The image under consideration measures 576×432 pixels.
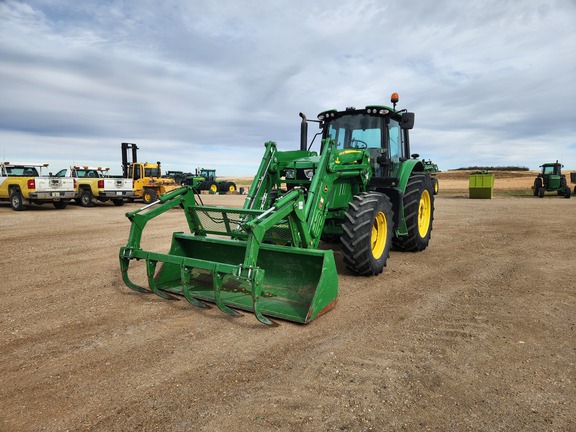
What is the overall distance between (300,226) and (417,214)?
311 cm

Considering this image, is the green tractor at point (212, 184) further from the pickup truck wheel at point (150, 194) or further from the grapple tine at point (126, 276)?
the grapple tine at point (126, 276)

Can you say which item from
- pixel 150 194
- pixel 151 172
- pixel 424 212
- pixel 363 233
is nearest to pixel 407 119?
pixel 424 212

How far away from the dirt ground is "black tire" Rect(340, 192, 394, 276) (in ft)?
0.83

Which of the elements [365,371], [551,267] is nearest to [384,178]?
[551,267]

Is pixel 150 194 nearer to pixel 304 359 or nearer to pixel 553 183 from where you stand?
pixel 304 359

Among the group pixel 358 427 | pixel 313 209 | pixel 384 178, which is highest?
pixel 384 178

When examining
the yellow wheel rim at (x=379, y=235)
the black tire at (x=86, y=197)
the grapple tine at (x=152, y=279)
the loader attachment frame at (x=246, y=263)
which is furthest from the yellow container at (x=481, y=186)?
the grapple tine at (x=152, y=279)

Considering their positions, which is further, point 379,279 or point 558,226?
point 558,226

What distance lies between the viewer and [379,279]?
5691mm

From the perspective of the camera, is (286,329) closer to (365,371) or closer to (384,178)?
(365,371)

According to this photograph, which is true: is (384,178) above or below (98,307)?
above

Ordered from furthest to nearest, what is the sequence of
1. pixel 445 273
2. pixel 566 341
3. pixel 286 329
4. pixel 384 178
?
pixel 384 178 → pixel 445 273 → pixel 286 329 → pixel 566 341

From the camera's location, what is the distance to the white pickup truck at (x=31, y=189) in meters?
15.7

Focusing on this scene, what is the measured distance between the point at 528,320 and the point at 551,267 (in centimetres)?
290
